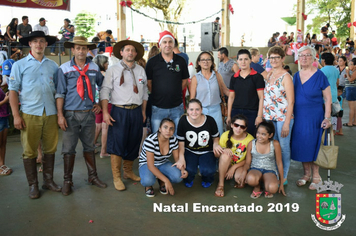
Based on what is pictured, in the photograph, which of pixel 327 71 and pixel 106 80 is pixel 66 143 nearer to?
pixel 106 80

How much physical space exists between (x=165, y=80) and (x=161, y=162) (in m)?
0.98

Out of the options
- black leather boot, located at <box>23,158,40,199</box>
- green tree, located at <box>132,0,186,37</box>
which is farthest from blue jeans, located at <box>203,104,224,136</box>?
green tree, located at <box>132,0,186,37</box>

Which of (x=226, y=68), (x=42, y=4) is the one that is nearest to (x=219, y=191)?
(x=226, y=68)

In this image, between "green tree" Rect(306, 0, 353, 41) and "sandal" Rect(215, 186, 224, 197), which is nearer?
"sandal" Rect(215, 186, 224, 197)

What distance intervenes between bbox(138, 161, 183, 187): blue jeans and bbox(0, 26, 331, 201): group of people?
11 millimetres

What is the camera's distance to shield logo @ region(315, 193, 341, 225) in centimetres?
301

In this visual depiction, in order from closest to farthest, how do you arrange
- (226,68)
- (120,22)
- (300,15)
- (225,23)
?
1. (226,68)
2. (120,22)
3. (225,23)
4. (300,15)

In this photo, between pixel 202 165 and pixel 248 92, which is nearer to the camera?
pixel 202 165

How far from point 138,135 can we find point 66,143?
2.67ft

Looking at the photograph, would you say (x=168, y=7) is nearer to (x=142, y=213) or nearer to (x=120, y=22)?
(x=120, y=22)

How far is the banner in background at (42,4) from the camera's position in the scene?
349 inches

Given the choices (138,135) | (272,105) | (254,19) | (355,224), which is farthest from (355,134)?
(254,19)

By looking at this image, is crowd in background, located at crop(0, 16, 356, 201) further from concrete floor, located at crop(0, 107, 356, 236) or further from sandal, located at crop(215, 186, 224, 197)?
concrete floor, located at crop(0, 107, 356, 236)

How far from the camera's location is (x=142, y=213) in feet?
10.4
